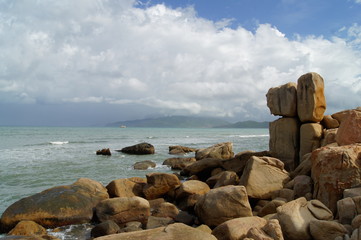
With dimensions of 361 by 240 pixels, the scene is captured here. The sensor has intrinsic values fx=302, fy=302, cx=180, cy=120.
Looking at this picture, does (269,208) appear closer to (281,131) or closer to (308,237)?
(308,237)

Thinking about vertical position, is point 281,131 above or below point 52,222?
above

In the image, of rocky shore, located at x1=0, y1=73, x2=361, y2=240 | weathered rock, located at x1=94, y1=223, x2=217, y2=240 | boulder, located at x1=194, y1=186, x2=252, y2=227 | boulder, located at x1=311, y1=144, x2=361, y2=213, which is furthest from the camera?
boulder, located at x1=194, y1=186, x2=252, y2=227

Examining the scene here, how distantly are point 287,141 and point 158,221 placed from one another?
997cm

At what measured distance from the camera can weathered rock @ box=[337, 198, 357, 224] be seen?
747cm

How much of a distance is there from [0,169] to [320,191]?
73.8 feet

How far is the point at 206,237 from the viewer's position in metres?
6.82

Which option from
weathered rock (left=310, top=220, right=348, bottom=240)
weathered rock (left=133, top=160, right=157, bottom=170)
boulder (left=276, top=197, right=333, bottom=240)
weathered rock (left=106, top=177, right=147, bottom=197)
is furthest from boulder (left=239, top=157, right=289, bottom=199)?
weathered rock (left=133, top=160, right=157, bottom=170)

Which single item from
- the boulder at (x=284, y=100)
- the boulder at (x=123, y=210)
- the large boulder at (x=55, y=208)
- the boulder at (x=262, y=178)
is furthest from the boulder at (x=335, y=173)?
the large boulder at (x=55, y=208)

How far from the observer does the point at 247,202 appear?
31.4ft

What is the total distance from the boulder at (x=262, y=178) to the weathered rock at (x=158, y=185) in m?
3.49

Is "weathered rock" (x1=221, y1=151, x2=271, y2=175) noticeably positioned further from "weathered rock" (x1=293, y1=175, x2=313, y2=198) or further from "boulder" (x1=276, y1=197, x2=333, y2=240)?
"boulder" (x1=276, y1=197, x2=333, y2=240)

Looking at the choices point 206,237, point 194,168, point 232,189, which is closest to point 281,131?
point 194,168

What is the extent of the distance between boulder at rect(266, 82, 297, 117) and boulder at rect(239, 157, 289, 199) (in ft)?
18.2

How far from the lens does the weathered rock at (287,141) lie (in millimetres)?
17094
